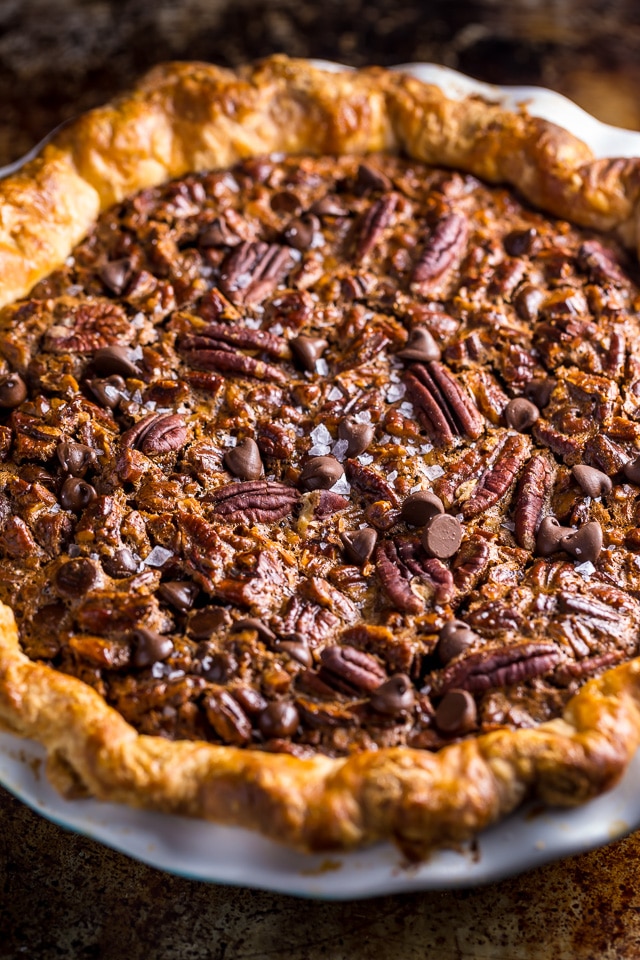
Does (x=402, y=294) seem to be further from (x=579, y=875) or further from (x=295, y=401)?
(x=579, y=875)

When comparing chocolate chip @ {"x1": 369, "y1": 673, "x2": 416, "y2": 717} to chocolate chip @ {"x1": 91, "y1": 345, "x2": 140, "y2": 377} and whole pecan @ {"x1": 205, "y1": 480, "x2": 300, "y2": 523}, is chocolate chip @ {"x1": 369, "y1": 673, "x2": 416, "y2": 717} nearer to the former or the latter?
whole pecan @ {"x1": 205, "y1": 480, "x2": 300, "y2": 523}

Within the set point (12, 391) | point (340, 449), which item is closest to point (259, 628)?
point (340, 449)

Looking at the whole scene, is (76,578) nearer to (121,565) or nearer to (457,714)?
(121,565)

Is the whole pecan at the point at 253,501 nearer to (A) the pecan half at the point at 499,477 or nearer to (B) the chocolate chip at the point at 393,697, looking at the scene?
(A) the pecan half at the point at 499,477

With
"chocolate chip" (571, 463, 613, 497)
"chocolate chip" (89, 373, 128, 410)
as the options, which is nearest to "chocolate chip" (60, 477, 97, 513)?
"chocolate chip" (89, 373, 128, 410)

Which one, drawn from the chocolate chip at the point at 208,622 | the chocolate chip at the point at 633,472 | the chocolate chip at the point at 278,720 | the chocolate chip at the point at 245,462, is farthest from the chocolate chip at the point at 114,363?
the chocolate chip at the point at 633,472
